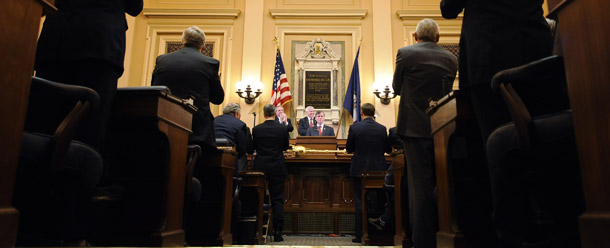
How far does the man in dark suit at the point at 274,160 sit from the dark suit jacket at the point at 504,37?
2847mm

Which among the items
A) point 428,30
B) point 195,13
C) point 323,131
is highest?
point 195,13

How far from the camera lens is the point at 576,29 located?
3.90ft

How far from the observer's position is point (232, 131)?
394cm

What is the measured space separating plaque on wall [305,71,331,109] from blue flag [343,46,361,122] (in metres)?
0.41

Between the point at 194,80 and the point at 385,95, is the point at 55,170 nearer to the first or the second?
the point at 194,80

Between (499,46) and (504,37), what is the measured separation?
0.12 feet

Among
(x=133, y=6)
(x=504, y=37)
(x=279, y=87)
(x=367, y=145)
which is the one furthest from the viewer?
(x=279, y=87)

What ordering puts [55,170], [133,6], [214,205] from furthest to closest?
[214,205] → [133,6] → [55,170]

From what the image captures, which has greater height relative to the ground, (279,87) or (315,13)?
(315,13)

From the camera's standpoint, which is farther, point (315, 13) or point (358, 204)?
point (315, 13)

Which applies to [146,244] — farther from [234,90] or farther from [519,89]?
[234,90]

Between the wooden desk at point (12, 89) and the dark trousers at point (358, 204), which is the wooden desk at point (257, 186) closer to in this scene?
the dark trousers at point (358, 204)

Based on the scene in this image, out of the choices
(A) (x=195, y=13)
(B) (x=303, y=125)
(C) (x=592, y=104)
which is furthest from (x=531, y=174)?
(A) (x=195, y=13)

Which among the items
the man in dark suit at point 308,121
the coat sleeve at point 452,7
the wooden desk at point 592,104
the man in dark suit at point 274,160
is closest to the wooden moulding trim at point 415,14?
the man in dark suit at point 308,121
